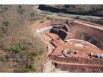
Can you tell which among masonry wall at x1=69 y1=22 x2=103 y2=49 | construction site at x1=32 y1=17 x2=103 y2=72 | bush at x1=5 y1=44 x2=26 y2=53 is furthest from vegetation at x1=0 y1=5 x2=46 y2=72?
masonry wall at x1=69 y1=22 x2=103 y2=49

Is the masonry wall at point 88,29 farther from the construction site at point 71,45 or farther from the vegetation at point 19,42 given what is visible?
the vegetation at point 19,42

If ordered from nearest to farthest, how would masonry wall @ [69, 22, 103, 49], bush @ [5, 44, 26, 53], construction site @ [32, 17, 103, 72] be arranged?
construction site @ [32, 17, 103, 72], bush @ [5, 44, 26, 53], masonry wall @ [69, 22, 103, 49]

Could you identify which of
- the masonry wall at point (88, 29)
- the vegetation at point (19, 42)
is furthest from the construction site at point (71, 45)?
the vegetation at point (19, 42)

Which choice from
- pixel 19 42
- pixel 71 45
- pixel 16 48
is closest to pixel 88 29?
pixel 71 45

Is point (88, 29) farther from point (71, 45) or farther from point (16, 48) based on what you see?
point (16, 48)

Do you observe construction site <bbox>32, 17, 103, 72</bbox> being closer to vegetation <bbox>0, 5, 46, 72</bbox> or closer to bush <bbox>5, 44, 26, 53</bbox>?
vegetation <bbox>0, 5, 46, 72</bbox>

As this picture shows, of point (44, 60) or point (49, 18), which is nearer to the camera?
point (44, 60)

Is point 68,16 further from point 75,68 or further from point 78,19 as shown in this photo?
point 75,68

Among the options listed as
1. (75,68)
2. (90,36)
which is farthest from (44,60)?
(90,36)
